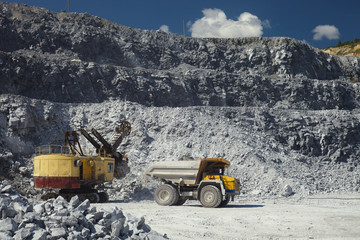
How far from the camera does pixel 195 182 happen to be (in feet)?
47.5

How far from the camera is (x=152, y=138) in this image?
22.9 m

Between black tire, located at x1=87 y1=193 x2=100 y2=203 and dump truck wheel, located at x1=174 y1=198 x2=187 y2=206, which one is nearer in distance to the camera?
dump truck wheel, located at x1=174 y1=198 x2=187 y2=206

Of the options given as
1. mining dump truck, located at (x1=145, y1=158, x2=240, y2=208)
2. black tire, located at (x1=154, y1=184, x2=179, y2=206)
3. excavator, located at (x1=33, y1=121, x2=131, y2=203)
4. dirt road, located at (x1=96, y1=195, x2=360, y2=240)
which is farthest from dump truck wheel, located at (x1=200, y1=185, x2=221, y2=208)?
excavator, located at (x1=33, y1=121, x2=131, y2=203)

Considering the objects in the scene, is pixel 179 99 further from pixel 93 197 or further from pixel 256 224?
pixel 256 224

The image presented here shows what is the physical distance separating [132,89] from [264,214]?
20144 mm

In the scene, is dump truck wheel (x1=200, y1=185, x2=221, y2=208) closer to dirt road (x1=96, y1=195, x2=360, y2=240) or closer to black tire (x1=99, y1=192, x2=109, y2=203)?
dirt road (x1=96, y1=195, x2=360, y2=240)

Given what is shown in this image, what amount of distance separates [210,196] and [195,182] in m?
0.84

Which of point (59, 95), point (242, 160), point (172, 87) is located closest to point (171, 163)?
point (242, 160)

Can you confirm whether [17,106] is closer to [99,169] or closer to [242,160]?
[99,169]

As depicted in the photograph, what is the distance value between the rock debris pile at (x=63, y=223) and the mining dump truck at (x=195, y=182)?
6558 mm

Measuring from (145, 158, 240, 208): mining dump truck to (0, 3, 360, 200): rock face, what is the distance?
115 inches

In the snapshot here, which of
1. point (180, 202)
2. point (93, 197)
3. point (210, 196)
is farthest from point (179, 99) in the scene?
point (210, 196)

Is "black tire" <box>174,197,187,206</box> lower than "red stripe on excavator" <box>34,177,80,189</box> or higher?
lower

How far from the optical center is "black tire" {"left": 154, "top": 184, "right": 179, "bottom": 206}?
14477 mm
